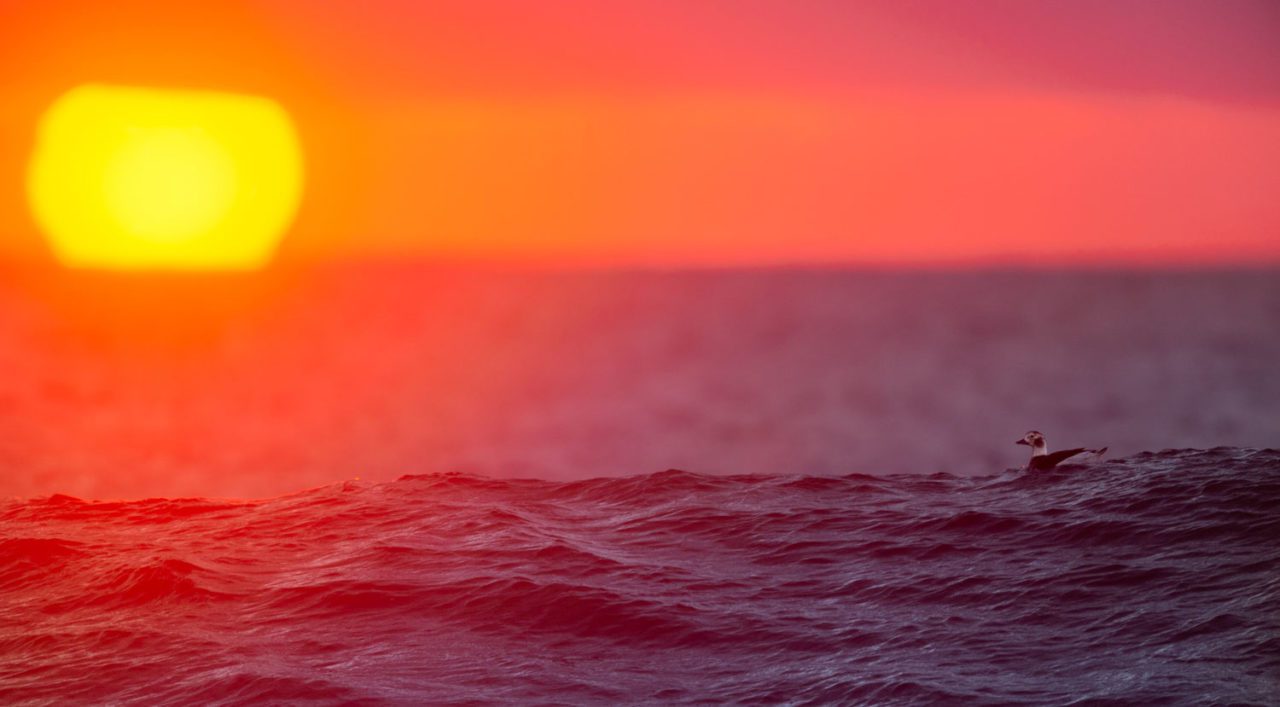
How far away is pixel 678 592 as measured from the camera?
12.9 m

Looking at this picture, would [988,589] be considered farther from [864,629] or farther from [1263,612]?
[1263,612]

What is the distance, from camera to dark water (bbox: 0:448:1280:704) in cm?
1030

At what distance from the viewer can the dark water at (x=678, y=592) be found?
405 inches

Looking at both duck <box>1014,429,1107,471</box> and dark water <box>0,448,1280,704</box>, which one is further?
duck <box>1014,429,1107,471</box>

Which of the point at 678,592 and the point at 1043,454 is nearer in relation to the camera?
the point at 678,592

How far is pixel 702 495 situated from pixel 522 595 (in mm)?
4611

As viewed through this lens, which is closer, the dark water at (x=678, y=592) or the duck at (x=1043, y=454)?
the dark water at (x=678, y=592)

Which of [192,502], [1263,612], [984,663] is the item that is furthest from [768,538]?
[192,502]

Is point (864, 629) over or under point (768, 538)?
under

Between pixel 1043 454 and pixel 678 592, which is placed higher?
pixel 1043 454

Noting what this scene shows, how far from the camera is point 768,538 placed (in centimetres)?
1478

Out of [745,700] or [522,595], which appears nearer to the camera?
[745,700]

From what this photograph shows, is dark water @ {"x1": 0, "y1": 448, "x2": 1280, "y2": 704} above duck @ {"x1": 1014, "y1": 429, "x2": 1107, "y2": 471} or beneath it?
beneath

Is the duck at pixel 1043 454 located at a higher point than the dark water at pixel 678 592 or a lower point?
higher
